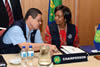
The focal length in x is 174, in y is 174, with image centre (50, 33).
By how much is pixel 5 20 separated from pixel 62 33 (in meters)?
0.99

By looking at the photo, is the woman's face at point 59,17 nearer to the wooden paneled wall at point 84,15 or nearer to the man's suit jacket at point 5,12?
the man's suit jacket at point 5,12

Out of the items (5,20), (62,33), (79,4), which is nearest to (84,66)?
(62,33)

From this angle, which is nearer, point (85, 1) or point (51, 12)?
Answer: point (51, 12)

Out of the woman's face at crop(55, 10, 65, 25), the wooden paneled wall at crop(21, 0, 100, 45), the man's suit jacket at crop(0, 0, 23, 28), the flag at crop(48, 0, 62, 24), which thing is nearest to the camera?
the woman's face at crop(55, 10, 65, 25)

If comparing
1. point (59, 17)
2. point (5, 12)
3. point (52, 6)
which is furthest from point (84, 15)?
point (5, 12)

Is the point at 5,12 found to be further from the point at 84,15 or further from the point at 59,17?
the point at 84,15

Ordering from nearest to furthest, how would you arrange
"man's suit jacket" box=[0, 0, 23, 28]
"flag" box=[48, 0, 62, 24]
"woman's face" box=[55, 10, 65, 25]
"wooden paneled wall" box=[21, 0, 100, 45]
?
1. "woman's face" box=[55, 10, 65, 25]
2. "man's suit jacket" box=[0, 0, 23, 28]
3. "flag" box=[48, 0, 62, 24]
4. "wooden paneled wall" box=[21, 0, 100, 45]

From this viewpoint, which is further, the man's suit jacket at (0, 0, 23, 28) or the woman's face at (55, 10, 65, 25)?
the man's suit jacket at (0, 0, 23, 28)

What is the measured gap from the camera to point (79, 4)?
4113mm

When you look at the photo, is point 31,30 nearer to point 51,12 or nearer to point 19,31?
point 19,31

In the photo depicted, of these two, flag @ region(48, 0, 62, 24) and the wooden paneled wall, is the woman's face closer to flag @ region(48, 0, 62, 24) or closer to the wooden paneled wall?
flag @ region(48, 0, 62, 24)

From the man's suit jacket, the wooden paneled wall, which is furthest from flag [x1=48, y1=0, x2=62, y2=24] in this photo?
the man's suit jacket

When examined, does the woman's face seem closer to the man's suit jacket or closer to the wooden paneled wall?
the man's suit jacket

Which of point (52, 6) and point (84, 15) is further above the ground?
point (52, 6)
